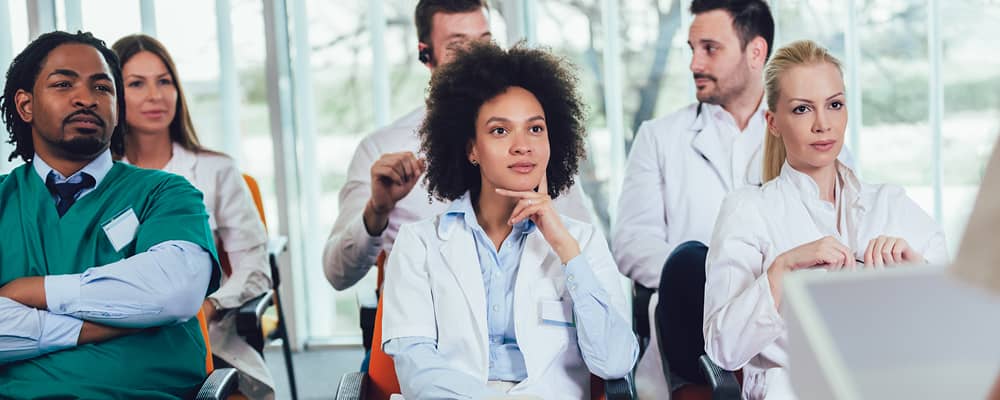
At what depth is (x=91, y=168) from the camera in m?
2.40

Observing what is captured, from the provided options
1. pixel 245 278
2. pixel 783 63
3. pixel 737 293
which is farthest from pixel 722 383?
pixel 245 278

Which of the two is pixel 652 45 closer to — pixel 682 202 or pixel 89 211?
pixel 682 202

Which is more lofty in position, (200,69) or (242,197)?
(200,69)

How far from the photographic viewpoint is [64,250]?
228 centimetres

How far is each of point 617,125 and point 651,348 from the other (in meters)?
1.63

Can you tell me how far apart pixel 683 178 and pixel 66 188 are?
71.8 inches

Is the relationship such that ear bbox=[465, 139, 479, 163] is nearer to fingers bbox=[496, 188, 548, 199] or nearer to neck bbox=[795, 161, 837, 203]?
fingers bbox=[496, 188, 548, 199]

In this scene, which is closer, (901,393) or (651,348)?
(901,393)

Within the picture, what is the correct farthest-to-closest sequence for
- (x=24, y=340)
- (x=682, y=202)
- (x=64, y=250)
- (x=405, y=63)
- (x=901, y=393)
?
(x=405, y=63)
(x=682, y=202)
(x=64, y=250)
(x=24, y=340)
(x=901, y=393)

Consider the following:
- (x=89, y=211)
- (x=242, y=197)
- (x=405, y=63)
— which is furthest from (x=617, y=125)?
(x=89, y=211)

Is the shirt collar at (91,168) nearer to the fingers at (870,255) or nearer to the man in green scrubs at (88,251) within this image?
the man in green scrubs at (88,251)

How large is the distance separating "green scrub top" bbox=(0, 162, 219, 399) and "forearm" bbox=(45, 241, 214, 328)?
0.07m

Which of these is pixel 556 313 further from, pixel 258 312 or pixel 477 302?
pixel 258 312

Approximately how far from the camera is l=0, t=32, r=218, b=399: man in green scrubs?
216 cm
